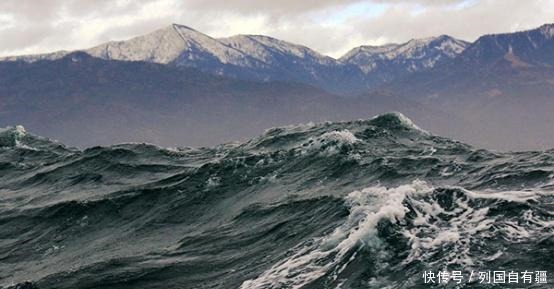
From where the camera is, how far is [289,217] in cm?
3017

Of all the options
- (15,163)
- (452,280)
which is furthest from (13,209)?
(452,280)

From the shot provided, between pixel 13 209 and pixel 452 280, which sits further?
pixel 13 209

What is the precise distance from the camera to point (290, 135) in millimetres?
55125

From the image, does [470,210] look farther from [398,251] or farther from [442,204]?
[398,251]

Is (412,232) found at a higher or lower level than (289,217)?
higher

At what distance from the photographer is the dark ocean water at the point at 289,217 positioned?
845 inches

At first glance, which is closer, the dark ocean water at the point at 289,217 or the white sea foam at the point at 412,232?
the white sea foam at the point at 412,232

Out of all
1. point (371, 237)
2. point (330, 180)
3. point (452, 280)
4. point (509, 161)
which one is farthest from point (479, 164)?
point (452, 280)

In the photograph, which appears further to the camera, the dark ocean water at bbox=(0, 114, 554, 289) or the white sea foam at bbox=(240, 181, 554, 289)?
the dark ocean water at bbox=(0, 114, 554, 289)

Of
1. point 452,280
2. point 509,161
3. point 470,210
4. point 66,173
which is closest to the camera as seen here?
point 452,280

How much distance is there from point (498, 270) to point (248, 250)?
10.5 m

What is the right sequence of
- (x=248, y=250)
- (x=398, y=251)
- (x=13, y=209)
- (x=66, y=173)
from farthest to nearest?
(x=66, y=173) < (x=13, y=209) < (x=248, y=250) < (x=398, y=251)

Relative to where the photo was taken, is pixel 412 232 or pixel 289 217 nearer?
pixel 412 232

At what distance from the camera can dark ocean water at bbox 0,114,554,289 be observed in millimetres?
21453
